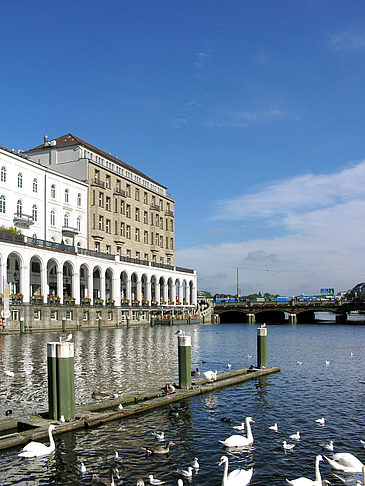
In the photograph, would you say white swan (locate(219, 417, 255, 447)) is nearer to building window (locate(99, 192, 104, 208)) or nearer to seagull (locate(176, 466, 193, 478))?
seagull (locate(176, 466, 193, 478))

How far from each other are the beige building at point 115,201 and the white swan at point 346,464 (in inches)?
2889

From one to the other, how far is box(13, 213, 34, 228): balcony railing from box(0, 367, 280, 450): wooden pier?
50162 mm

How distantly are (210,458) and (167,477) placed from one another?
1.71 meters

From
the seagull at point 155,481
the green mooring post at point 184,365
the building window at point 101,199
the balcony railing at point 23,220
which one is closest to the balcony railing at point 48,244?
the balcony railing at point 23,220

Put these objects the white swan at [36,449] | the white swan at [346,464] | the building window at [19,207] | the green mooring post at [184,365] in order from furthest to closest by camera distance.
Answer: the building window at [19,207]
the green mooring post at [184,365]
the white swan at [36,449]
the white swan at [346,464]

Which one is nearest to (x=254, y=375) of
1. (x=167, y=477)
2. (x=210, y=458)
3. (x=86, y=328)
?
(x=210, y=458)

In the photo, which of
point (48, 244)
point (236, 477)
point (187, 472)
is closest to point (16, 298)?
point (48, 244)

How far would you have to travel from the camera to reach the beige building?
83.9m

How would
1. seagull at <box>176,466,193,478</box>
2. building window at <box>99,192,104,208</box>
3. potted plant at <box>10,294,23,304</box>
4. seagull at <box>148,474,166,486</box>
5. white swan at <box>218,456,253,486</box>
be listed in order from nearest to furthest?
white swan at <box>218,456,253,486</box>
seagull at <box>148,474,166,486</box>
seagull at <box>176,466,193,478</box>
potted plant at <box>10,294,23,304</box>
building window at <box>99,192,104,208</box>

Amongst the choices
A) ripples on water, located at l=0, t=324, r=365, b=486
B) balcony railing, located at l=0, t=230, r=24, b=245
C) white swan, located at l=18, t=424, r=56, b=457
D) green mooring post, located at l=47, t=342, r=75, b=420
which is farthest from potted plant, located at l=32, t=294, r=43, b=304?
white swan, located at l=18, t=424, r=56, b=457

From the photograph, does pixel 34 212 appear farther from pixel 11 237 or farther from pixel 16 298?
pixel 16 298

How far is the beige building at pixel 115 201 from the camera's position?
275 ft

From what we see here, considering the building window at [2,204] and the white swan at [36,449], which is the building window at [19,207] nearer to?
the building window at [2,204]

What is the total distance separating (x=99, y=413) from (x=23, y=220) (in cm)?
5483
